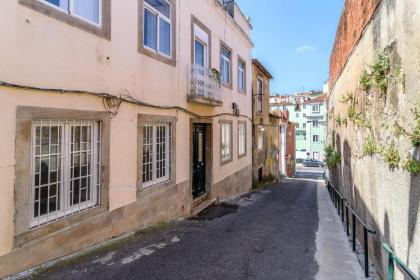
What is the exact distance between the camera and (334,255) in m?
5.70

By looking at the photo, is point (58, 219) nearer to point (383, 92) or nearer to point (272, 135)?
point (383, 92)

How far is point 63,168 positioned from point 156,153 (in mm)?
2826

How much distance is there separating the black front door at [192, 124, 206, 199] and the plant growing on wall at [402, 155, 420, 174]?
6.69m

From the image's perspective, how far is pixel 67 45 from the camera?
15.3ft

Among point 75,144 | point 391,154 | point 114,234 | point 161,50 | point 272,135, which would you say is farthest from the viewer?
point 272,135

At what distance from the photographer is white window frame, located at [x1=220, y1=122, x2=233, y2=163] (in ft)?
39.5

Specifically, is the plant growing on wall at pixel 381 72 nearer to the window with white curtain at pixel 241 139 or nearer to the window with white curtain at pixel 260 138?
the window with white curtain at pixel 241 139

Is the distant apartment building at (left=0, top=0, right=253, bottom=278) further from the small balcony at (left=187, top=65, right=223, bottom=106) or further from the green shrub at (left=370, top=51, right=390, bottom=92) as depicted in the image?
the green shrub at (left=370, top=51, right=390, bottom=92)

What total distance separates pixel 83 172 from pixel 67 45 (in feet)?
6.68

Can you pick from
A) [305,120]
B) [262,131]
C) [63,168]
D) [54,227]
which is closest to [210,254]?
[54,227]

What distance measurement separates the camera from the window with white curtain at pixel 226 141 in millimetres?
12086

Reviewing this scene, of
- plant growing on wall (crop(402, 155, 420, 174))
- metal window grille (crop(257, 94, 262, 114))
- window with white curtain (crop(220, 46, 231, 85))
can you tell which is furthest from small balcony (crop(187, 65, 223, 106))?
metal window grille (crop(257, 94, 262, 114))

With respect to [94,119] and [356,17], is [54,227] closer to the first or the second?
[94,119]

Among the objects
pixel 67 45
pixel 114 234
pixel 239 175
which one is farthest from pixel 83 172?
pixel 239 175
